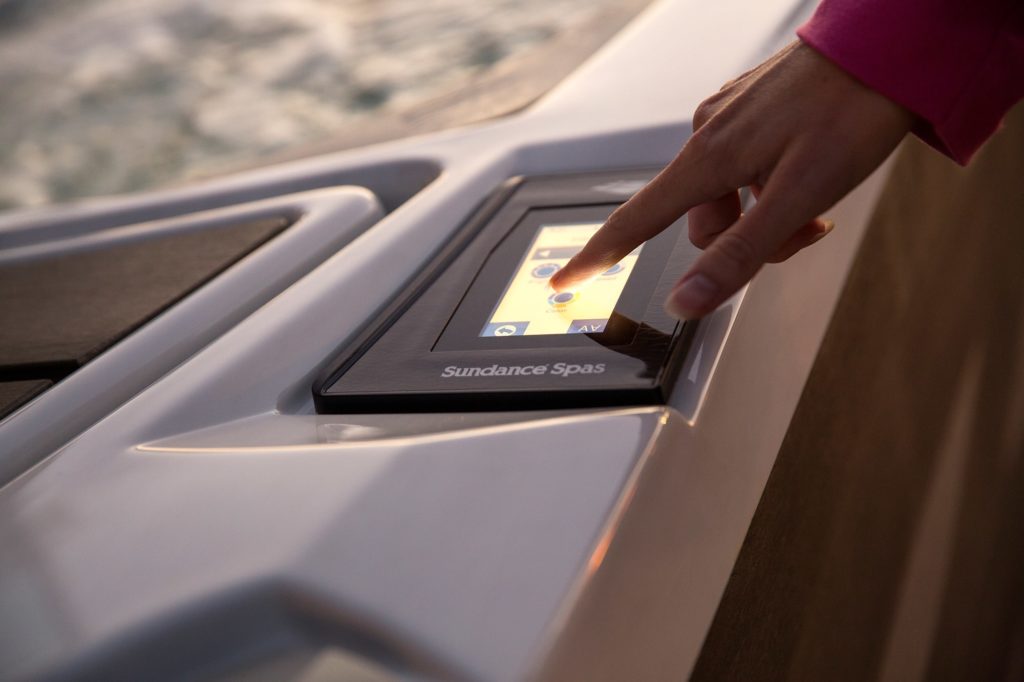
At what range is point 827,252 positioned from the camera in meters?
0.68

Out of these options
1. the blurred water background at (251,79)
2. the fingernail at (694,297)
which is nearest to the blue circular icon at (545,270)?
the fingernail at (694,297)

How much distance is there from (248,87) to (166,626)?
1259 millimetres

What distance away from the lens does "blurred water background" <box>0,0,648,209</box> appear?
1.31 meters

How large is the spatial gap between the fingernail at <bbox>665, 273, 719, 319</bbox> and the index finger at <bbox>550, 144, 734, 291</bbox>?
0.29 feet

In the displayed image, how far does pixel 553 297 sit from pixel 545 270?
0.04 metres

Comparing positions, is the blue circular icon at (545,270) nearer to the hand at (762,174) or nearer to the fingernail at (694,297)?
the hand at (762,174)

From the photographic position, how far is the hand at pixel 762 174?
487 mm

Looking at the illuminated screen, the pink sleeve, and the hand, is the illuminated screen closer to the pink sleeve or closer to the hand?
the hand

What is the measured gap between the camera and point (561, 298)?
569mm

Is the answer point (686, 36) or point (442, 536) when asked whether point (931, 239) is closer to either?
point (686, 36)

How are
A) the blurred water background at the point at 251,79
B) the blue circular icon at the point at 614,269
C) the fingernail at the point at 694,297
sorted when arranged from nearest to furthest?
the fingernail at the point at 694,297 < the blue circular icon at the point at 614,269 < the blurred water background at the point at 251,79

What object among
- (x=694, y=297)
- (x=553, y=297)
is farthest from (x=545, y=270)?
(x=694, y=297)

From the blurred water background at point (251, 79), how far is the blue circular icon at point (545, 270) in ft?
1.80

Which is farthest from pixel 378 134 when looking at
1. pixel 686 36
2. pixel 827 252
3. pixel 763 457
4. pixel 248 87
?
pixel 763 457
